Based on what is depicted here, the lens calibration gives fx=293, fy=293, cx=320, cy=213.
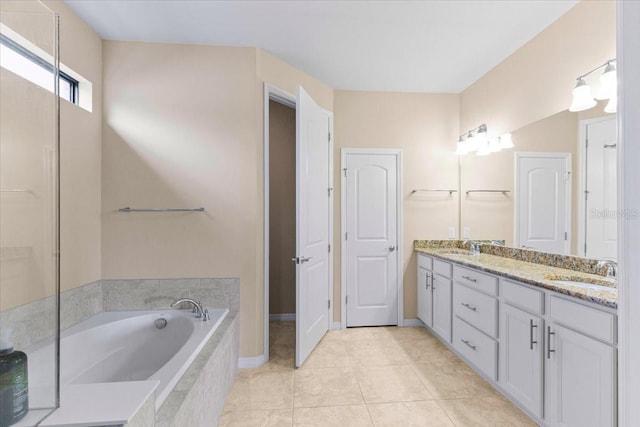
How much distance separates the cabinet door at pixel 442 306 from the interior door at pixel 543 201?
2.32 ft

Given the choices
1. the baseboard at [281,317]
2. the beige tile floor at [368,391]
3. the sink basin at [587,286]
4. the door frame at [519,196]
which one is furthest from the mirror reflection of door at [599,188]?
the baseboard at [281,317]

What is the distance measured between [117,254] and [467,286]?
2.76 m

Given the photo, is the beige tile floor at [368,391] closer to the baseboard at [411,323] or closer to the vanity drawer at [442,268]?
the baseboard at [411,323]

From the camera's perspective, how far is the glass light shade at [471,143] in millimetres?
2951

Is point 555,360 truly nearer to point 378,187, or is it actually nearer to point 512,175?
point 512,175

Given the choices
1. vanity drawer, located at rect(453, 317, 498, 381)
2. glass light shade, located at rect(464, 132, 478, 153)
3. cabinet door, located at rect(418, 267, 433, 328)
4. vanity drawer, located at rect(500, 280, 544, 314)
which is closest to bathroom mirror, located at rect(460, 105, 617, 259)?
glass light shade, located at rect(464, 132, 478, 153)

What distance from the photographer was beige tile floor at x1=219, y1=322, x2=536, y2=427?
1.76 meters

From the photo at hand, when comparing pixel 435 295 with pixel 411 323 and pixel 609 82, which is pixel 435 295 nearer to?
pixel 411 323

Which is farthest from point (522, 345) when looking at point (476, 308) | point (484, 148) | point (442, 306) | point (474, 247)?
point (484, 148)

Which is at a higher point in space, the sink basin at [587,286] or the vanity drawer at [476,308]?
the sink basin at [587,286]

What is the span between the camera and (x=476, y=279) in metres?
2.17

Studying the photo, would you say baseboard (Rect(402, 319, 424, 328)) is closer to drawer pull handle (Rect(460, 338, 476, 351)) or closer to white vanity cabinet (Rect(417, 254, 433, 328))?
white vanity cabinet (Rect(417, 254, 433, 328))

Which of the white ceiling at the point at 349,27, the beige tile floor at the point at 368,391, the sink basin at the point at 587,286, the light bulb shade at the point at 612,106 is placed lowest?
the beige tile floor at the point at 368,391

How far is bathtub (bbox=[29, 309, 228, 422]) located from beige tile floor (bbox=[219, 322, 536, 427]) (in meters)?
0.52
